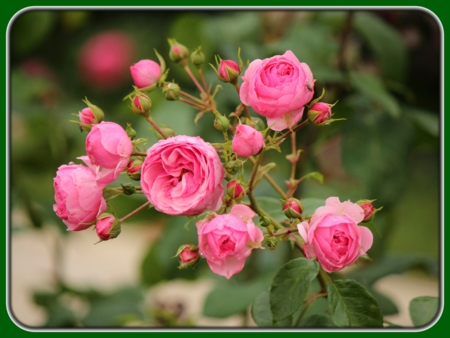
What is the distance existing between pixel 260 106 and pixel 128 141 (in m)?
0.14

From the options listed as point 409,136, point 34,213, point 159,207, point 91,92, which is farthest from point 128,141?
point 91,92

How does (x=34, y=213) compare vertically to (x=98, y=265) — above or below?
above

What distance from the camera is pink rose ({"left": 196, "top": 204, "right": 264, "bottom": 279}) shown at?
1.93 ft

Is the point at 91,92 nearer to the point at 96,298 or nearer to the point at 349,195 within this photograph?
the point at 96,298

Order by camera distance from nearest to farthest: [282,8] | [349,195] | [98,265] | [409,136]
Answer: [282,8] < [409,136] < [349,195] < [98,265]

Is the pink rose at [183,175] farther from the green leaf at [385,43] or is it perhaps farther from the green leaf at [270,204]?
the green leaf at [385,43]

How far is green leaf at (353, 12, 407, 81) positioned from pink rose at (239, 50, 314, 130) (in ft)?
1.94

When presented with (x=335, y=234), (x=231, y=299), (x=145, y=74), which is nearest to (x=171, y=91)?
(x=145, y=74)

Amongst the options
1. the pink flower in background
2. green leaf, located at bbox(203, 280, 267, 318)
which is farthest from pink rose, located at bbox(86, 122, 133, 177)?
the pink flower in background

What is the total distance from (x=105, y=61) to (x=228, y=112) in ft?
2.32

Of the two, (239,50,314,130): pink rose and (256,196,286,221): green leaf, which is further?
(256,196,286,221): green leaf

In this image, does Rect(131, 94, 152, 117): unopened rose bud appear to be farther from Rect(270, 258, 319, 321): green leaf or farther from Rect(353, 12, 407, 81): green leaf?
Rect(353, 12, 407, 81): green leaf

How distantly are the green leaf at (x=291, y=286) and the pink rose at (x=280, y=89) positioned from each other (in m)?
0.15

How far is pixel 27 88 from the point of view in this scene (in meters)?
1.50
